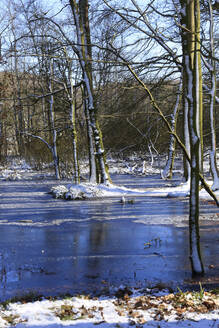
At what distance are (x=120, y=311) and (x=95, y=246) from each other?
154 inches

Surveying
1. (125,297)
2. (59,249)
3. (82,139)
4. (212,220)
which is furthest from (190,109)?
(82,139)

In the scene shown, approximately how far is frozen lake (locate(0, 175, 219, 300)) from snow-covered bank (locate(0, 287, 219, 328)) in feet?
2.45

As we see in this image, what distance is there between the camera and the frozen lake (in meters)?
6.02

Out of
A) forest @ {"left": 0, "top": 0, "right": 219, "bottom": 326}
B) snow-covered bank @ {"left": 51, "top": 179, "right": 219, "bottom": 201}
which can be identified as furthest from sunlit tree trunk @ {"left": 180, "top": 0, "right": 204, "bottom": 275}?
snow-covered bank @ {"left": 51, "top": 179, "right": 219, "bottom": 201}

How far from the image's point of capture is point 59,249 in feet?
26.4

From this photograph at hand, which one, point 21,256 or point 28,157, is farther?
point 28,157

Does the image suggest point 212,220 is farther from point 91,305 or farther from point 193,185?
point 91,305

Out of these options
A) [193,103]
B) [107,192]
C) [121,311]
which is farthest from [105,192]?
[121,311]

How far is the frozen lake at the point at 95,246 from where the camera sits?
6016mm

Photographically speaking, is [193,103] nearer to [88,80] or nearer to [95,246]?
[95,246]

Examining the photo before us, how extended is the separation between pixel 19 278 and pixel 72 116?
11.9m

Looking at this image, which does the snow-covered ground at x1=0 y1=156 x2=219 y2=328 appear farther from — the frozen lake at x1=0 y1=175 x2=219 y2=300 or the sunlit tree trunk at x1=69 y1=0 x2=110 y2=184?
the sunlit tree trunk at x1=69 y1=0 x2=110 y2=184

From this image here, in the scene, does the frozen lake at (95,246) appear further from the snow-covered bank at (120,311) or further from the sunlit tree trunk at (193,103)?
the sunlit tree trunk at (193,103)

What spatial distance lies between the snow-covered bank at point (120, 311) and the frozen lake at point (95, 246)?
0.75m
